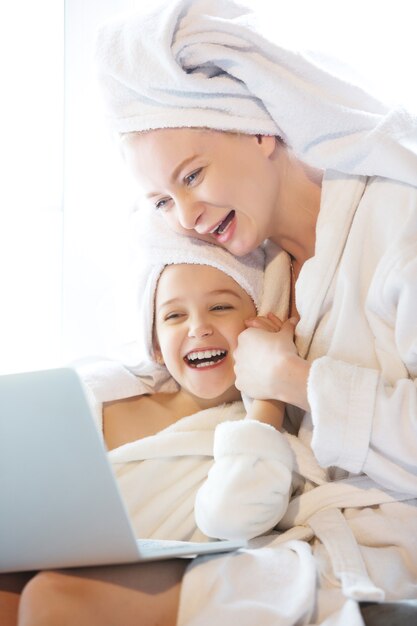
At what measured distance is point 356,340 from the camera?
1513 millimetres

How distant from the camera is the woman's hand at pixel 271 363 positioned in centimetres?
150

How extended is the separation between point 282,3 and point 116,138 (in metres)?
0.57

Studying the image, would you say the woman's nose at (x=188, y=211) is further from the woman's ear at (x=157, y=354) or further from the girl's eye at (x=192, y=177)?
the woman's ear at (x=157, y=354)

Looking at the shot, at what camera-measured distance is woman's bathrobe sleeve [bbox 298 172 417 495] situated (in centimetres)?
138

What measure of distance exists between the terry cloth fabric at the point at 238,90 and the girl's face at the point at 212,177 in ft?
0.10

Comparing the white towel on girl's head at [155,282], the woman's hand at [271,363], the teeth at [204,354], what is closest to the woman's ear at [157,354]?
the white towel on girl's head at [155,282]

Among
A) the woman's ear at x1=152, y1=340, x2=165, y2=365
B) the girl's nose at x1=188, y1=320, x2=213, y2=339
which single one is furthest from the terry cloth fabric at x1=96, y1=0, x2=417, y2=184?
the woman's ear at x1=152, y1=340, x2=165, y2=365

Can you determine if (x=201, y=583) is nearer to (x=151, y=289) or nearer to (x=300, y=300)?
(x=300, y=300)

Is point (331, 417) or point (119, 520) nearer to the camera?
point (119, 520)

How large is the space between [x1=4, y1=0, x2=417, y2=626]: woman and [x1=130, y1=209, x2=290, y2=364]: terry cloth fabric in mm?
51

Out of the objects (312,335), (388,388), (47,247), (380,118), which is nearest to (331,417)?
(388,388)

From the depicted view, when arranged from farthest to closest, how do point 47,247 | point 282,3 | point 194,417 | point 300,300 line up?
point 47,247 → point 282,3 → point 194,417 → point 300,300

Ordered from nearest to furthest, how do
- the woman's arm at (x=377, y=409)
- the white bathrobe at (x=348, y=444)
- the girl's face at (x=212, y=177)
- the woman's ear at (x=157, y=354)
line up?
the white bathrobe at (x=348, y=444) < the woman's arm at (x=377, y=409) < the girl's face at (x=212, y=177) < the woman's ear at (x=157, y=354)

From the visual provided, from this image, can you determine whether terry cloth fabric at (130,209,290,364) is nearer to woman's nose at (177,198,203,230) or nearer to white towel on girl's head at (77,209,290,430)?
white towel on girl's head at (77,209,290,430)
